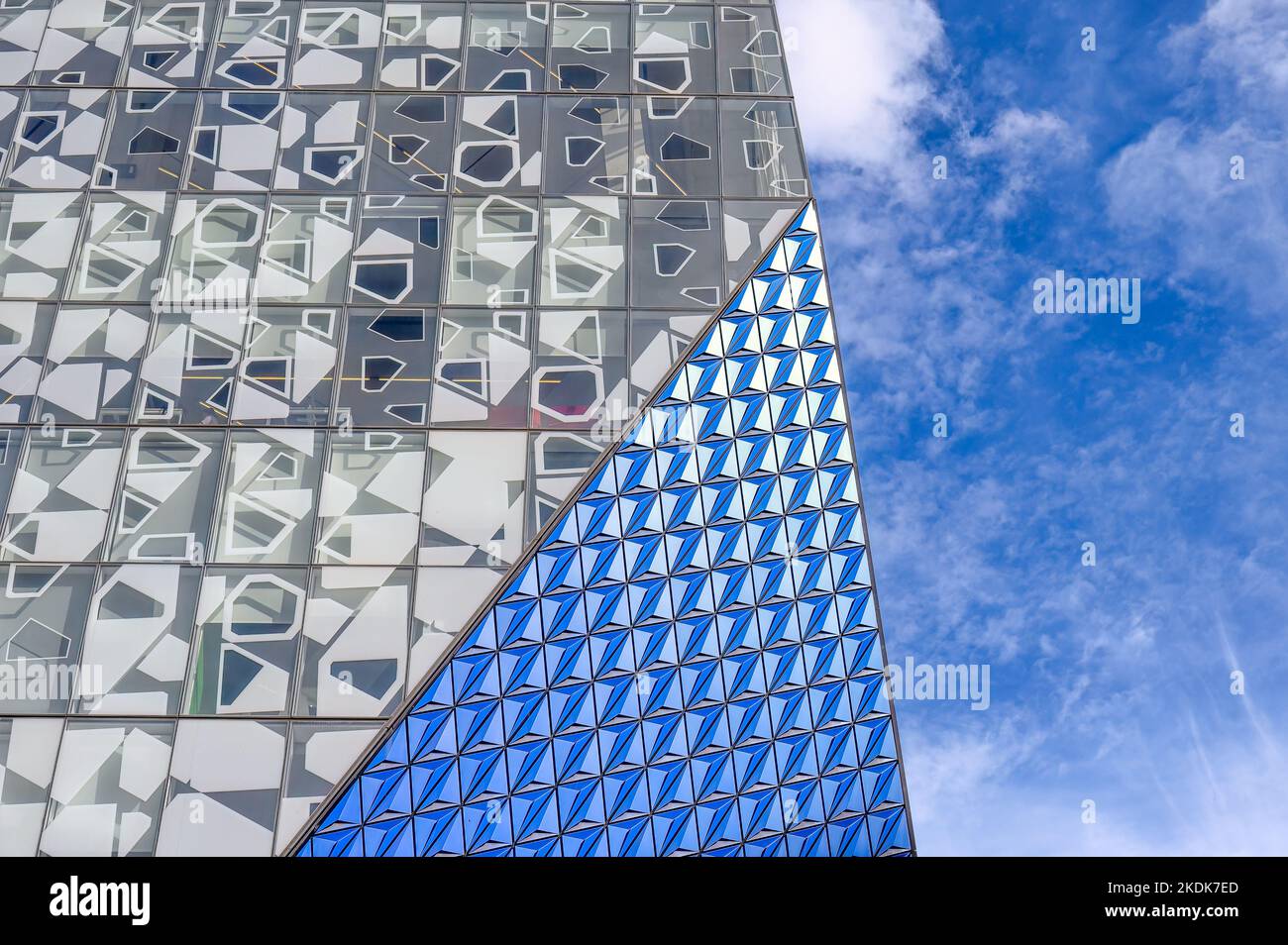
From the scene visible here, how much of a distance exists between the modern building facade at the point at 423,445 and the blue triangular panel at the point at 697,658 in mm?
66

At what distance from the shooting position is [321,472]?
22.0 meters

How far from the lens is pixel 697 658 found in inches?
896

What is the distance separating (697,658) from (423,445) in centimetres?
640

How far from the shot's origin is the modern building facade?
66.3 feet

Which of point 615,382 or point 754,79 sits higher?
point 754,79

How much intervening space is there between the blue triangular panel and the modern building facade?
0.22 feet

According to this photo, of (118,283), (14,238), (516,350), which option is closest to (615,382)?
(516,350)

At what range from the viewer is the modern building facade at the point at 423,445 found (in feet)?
66.3

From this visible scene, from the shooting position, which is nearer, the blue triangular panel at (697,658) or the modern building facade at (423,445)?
the modern building facade at (423,445)

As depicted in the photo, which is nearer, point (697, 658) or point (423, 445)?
point (423, 445)

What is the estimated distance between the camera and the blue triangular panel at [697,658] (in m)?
20.8

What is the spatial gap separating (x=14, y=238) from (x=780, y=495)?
629 inches
